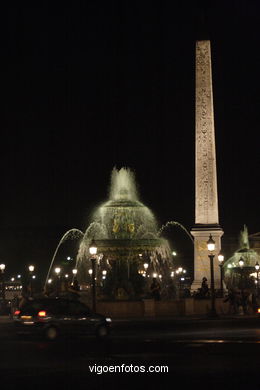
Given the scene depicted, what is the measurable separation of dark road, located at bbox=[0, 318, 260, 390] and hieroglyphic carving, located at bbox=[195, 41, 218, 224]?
28369mm

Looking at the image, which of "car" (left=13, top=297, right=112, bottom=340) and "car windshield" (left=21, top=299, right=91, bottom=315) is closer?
"car" (left=13, top=297, right=112, bottom=340)

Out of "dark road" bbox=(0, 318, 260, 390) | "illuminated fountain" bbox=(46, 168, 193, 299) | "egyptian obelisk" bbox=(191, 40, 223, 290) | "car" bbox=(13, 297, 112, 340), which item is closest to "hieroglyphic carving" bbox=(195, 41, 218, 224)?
"egyptian obelisk" bbox=(191, 40, 223, 290)

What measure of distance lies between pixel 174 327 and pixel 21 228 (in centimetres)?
11067

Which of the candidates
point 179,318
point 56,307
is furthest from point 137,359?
point 179,318

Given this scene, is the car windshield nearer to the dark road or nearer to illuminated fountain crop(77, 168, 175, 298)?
the dark road

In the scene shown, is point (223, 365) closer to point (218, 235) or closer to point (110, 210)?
point (110, 210)

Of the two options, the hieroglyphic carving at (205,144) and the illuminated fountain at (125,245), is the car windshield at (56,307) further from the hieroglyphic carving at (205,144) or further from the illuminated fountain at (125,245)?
the hieroglyphic carving at (205,144)

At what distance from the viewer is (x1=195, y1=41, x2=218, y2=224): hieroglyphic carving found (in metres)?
57.5

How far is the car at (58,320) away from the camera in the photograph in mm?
25219

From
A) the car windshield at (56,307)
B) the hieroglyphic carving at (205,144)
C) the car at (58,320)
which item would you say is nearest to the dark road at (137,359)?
the car at (58,320)

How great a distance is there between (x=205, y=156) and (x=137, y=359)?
129 feet

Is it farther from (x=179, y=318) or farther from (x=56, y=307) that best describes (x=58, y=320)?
(x=179, y=318)

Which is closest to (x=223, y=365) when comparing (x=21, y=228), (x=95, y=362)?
(x=95, y=362)

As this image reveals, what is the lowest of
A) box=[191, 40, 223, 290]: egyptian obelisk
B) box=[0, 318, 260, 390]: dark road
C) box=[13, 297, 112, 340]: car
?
box=[0, 318, 260, 390]: dark road
